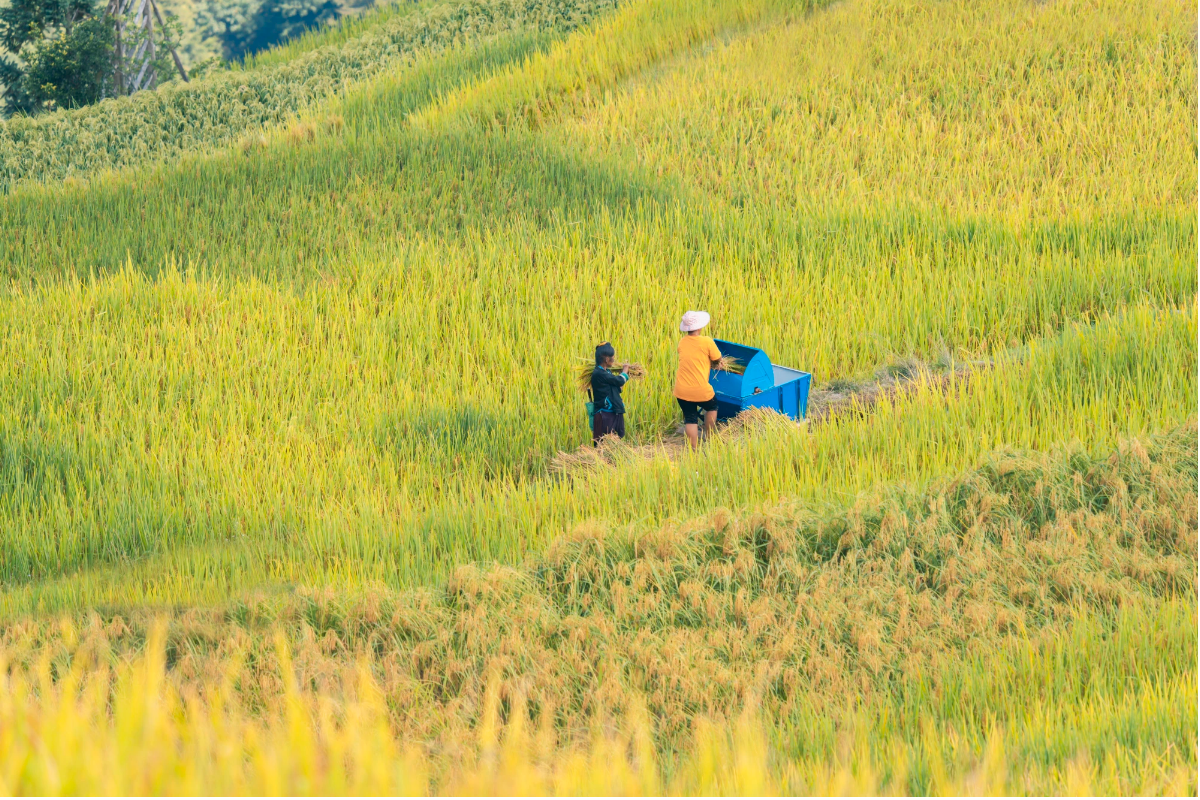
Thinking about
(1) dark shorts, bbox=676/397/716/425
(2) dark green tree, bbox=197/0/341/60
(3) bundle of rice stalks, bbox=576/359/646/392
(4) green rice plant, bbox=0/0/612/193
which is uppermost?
(2) dark green tree, bbox=197/0/341/60

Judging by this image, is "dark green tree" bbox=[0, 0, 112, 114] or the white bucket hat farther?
"dark green tree" bbox=[0, 0, 112, 114]

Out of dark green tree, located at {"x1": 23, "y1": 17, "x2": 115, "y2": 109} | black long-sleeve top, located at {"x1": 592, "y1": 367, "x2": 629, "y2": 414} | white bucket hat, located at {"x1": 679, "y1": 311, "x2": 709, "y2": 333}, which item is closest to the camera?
white bucket hat, located at {"x1": 679, "y1": 311, "x2": 709, "y2": 333}

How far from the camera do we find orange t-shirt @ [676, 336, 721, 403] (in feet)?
19.9

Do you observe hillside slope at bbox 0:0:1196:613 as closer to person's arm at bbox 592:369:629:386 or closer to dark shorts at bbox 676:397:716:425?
dark shorts at bbox 676:397:716:425

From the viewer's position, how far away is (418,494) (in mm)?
5969

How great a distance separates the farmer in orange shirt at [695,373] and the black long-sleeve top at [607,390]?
349 mm

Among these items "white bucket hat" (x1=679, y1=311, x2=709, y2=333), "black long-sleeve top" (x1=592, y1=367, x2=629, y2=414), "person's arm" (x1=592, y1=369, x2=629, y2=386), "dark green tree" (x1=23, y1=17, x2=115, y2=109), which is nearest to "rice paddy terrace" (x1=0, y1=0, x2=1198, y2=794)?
"black long-sleeve top" (x1=592, y1=367, x2=629, y2=414)

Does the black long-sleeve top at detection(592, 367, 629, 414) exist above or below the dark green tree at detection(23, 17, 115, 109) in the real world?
below

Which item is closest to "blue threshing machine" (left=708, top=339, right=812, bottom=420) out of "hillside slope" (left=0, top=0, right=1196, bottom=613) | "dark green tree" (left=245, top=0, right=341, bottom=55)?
"hillside slope" (left=0, top=0, right=1196, bottom=613)

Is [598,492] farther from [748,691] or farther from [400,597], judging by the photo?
[748,691]

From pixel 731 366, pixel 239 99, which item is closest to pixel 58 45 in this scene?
pixel 239 99

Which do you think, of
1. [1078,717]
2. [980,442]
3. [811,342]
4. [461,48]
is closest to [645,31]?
[461,48]

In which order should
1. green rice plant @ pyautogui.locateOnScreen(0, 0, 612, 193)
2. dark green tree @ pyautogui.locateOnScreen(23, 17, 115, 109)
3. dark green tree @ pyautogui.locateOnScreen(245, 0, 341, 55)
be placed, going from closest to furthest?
green rice plant @ pyautogui.locateOnScreen(0, 0, 612, 193)
dark green tree @ pyautogui.locateOnScreen(23, 17, 115, 109)
dark green tree @ pyautogui.locateOnScreen(245, 0, 341, 55)

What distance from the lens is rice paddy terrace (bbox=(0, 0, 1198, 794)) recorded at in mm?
3439
